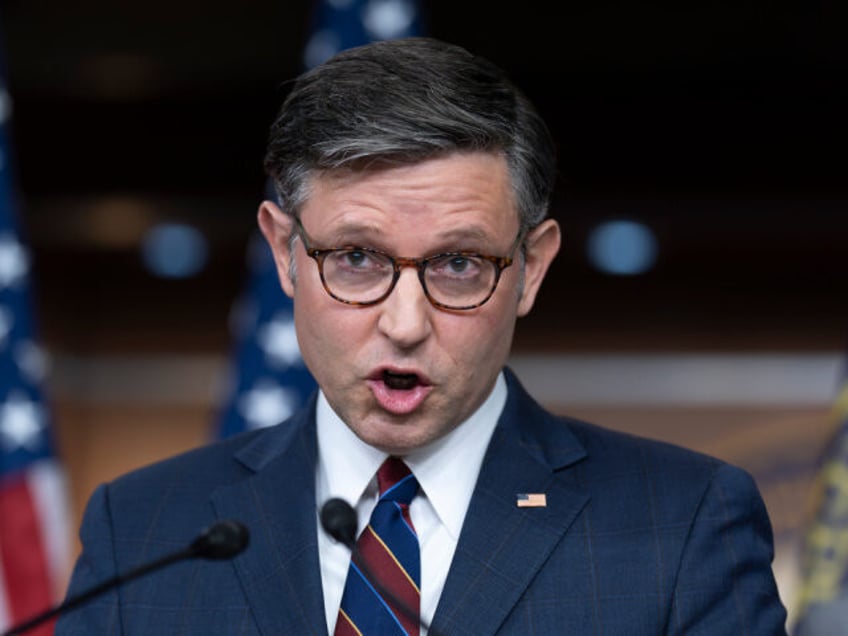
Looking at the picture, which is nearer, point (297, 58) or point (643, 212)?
point (297, 58)

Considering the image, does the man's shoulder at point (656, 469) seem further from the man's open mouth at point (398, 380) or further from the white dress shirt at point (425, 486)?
the man's open mouth at point (398, 380)

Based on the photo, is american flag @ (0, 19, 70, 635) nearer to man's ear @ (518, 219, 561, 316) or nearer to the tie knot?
the tie knot

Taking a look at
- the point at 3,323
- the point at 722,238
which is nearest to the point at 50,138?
the point at 3,323

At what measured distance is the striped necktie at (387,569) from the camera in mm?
1502

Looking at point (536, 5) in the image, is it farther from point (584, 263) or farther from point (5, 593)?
point (5, 593)

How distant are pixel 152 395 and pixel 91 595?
449 cm

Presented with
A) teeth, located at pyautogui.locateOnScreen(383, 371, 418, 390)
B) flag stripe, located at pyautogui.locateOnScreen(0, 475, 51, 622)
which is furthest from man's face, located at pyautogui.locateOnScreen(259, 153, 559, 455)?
flag stripe, located at pyautogui.locateOnScreen(0, 475, 51, 622)

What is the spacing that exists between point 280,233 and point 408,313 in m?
0.29

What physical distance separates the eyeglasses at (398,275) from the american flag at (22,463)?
1926 mm

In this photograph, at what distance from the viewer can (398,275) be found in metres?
1.48

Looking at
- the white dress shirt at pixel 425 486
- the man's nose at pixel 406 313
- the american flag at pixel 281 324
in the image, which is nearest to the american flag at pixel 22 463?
the american flag at pixel 281 324

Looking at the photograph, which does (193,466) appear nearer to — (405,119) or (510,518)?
(510,518)

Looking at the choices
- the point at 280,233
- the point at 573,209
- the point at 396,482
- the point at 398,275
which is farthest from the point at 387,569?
the point at 573,209

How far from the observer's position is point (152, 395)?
5652mm
